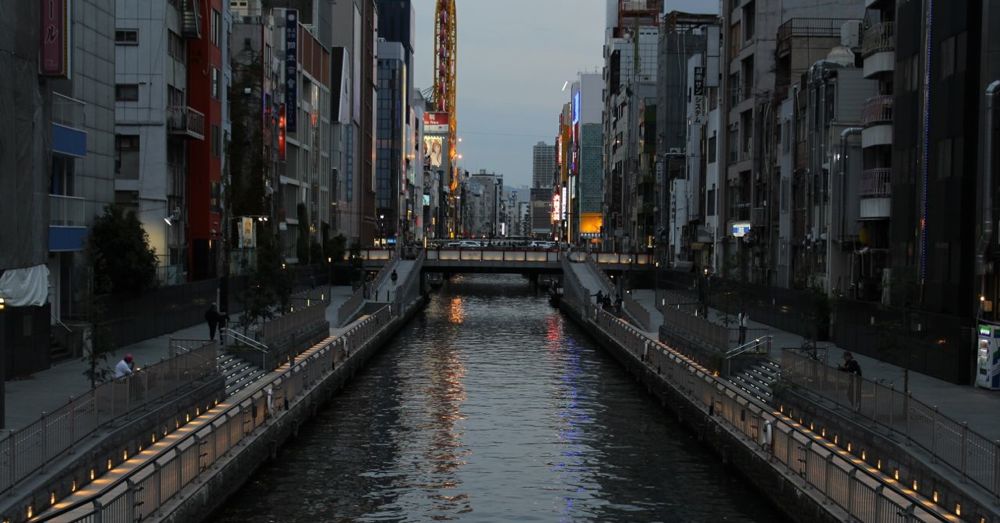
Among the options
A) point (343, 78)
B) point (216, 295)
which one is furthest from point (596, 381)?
point (343, 78)

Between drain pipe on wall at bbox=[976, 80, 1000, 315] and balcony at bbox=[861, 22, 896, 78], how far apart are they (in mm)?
14795

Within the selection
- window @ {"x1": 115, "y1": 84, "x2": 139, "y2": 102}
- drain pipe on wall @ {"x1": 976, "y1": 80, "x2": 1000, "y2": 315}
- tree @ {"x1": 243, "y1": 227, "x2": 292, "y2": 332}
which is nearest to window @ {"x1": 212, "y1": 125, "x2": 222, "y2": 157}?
window @ {"x1": 115, "y1": 84, "x2": 139, "y2": 102}

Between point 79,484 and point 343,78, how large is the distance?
12060 cm

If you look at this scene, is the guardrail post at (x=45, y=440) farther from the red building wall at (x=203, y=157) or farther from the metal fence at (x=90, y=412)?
the red building wall at (x=203, y=157)

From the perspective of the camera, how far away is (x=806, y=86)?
7125 centimetres

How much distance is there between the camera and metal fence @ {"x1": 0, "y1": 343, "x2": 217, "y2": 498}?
22.6 m

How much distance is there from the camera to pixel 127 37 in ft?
226

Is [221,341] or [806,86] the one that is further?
[806,86]

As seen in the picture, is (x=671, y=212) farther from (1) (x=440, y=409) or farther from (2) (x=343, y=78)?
(1) (x=440, y=409)

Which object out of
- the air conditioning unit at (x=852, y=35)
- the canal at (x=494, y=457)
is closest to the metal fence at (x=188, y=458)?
the canal at (x=494, y=457)

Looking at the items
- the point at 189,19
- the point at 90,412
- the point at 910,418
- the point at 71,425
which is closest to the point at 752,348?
the point at 910,418

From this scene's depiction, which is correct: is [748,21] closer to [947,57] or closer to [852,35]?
[852,35]

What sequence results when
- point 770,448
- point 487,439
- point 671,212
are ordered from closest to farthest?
point 770,448
point 487,439
point 671,212

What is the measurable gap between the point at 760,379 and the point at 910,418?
58.6 ft
